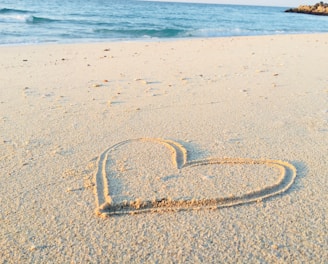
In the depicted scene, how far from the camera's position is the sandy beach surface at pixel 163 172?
1.47 meters

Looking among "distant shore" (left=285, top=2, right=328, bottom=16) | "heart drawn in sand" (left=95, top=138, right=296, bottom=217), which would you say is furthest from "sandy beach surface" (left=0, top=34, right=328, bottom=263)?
"distant shore" (left=285, top=2, right=328, bottom=16)

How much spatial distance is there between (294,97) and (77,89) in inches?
94.7

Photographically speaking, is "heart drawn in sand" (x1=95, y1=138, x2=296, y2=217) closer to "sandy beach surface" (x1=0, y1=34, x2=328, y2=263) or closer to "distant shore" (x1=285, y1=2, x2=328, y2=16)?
"sandy beach surface" (x1=0, y1=34, x2=328, y2=263)

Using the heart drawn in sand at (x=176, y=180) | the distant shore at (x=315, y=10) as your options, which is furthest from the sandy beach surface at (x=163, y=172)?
the distant shore at (x=315, y=10)

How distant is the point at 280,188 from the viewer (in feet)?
6.12

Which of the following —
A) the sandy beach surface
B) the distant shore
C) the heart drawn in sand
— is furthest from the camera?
the distant shore

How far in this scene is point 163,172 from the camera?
203cm

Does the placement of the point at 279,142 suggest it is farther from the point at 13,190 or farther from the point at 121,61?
the point at 121,61

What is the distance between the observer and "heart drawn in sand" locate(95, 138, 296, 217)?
173 centimetres

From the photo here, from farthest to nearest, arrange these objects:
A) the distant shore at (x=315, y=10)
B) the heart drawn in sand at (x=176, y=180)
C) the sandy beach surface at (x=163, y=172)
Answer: the distant shore at (x=315, y=10) < the heart drawn in sand at (x=176, y=180) < the sandy beach surface at (x=163, y=172)

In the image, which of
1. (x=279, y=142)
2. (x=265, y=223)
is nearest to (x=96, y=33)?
(x=279, y=142)

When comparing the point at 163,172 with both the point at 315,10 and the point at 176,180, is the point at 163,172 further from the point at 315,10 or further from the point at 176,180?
the point at 315,10

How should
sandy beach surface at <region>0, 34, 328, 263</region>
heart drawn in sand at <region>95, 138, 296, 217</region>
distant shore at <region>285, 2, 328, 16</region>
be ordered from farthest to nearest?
distant shore at <region>285, 2, 328, 16</region> → heart drawn in sand at <region>95, 138, 296, 217</region> → sandy beach surface at <region>0, 34, 328, 263</region>

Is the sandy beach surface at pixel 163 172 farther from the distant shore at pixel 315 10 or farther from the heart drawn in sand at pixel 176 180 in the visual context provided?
the distant shore at pixel 315 10
